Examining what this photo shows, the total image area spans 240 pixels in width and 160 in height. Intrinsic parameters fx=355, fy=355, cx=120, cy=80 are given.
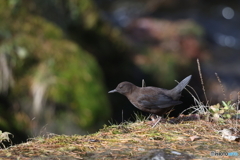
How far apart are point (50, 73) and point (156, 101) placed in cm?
229

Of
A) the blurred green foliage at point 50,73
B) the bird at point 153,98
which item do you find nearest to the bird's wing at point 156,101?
the bird at point 153,98

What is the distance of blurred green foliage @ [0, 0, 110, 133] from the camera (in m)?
5.69

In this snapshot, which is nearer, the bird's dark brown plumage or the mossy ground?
the mossy ground

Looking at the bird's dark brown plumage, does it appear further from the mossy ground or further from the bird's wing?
the mossy ground

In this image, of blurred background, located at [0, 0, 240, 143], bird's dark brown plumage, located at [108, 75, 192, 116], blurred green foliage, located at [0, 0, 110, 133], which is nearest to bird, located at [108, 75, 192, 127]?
bird's dark brown plumage, located at [108, 75, 192, 116]

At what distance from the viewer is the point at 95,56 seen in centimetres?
866

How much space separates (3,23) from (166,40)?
7.64 metres

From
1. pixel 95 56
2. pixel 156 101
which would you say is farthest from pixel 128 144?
pixel 95 56

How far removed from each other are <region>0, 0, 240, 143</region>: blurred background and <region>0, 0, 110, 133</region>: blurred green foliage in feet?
0.05

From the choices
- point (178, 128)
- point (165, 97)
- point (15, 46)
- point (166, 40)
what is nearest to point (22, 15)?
point (15, 46)

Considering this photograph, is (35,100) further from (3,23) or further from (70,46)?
(3,23)

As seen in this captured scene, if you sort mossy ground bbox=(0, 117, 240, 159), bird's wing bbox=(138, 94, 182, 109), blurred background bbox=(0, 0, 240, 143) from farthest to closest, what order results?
1. blurred background bbox=(0, 0, 240, 143)
2. bird's wing bbox=(138, 94, 182, 109)
3. mossy ground bbox=(0, 117, 240, 159)

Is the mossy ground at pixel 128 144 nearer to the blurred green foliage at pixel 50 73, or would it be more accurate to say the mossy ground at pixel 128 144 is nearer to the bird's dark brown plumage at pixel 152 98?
the bird's dark brown plumage at pixel 152 98

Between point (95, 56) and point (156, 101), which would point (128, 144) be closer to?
point (156, 101)
